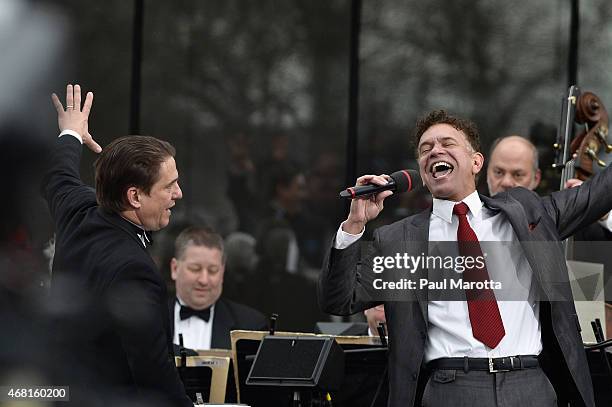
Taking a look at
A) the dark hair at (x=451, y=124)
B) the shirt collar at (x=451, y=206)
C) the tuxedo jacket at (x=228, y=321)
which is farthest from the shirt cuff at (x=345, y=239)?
the tuxedo jacket at (x=228, y=321)

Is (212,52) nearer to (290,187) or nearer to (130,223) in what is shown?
(290,187)

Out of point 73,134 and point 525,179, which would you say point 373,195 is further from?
point 525,179

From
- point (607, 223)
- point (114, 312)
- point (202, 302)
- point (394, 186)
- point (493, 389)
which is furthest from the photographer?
point (202, 302)

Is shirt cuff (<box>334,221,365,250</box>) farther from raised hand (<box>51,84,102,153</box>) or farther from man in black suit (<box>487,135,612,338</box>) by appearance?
man in black suit (<box>487,135,612,338</box>)

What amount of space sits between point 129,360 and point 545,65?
524 centimetres

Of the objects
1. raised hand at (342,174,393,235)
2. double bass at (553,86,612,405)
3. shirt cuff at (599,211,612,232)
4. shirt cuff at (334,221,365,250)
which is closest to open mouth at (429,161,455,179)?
raised hand at (342,174,393,235)

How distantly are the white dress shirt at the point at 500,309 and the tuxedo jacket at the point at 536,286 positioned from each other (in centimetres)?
4

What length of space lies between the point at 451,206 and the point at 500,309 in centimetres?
45

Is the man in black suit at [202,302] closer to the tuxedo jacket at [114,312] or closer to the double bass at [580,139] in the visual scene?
the double bass at [580,139]

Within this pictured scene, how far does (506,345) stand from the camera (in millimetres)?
3582

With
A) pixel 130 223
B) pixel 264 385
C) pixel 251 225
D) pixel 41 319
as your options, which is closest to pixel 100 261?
pixel 130 223

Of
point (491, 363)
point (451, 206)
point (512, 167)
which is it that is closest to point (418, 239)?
point (451, 206)

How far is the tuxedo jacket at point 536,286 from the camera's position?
3602 mm

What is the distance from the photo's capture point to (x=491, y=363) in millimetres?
3553
